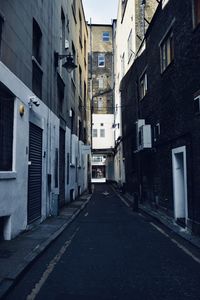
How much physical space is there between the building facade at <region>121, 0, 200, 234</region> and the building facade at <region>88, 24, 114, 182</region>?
27922 millimetres

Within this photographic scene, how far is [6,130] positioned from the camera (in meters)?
9.25

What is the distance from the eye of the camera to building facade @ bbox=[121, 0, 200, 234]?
34.4ft

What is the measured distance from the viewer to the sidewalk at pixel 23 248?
5918 mm

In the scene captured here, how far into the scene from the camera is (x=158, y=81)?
15672mm

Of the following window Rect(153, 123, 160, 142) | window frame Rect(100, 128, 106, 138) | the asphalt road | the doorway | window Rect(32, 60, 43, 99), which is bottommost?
the asphalt road

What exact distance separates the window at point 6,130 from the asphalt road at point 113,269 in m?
2.53

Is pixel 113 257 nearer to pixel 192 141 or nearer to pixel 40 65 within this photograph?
pixel 192 141

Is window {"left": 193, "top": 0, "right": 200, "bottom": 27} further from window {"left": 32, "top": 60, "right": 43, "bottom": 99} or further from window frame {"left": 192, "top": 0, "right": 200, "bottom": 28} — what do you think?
window {"left": 32, "top": 60, "right": 43, "bottom": 99}

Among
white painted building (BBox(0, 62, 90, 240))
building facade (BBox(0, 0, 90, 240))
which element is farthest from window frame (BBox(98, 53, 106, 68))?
white painted building (BBox(0, 62, 90, 240))

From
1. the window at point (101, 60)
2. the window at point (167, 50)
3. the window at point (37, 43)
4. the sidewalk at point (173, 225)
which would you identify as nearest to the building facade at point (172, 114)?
the window at point (167, 50)

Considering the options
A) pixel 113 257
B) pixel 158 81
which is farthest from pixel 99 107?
pixel 113 257

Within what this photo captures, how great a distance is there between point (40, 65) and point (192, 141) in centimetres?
621

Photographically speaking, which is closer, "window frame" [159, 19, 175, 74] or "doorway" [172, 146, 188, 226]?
"doorway" [172, 146, 188, 226]

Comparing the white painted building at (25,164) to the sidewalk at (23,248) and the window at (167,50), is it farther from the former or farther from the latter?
the window at (167,50)
